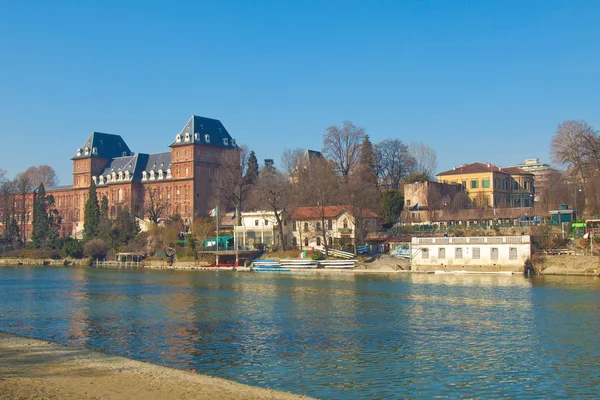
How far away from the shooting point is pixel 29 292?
47.0 metres

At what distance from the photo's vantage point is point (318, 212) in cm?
7688

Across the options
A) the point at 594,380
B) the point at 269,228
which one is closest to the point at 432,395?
the point at 594,380

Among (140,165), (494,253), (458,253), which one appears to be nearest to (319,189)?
(458,253)

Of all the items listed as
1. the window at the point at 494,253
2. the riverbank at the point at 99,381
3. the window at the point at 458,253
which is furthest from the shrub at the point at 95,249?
the riverbank at the point at 99,381

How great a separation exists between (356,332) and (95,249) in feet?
244

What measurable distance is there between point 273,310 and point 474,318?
10194 millimetres

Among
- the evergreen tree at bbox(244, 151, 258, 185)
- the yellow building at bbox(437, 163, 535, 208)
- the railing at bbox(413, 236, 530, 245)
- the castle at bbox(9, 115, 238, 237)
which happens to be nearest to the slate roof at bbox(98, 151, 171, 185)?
the castle at bbox(9, 115, 238, 237)

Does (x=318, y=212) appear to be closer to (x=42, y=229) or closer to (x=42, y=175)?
(x=42, y=229)

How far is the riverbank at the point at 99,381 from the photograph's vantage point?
1591 centimetres

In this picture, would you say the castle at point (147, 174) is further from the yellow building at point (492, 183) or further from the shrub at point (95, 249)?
the yellow building at point (492, 183)

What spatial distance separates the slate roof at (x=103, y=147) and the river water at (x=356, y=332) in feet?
273

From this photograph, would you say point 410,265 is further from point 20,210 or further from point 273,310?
point 20,210

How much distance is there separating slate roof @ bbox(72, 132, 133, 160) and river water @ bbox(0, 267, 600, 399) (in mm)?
83228

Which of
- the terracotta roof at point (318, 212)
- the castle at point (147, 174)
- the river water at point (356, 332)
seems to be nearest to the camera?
the river water at point (356, 332)
